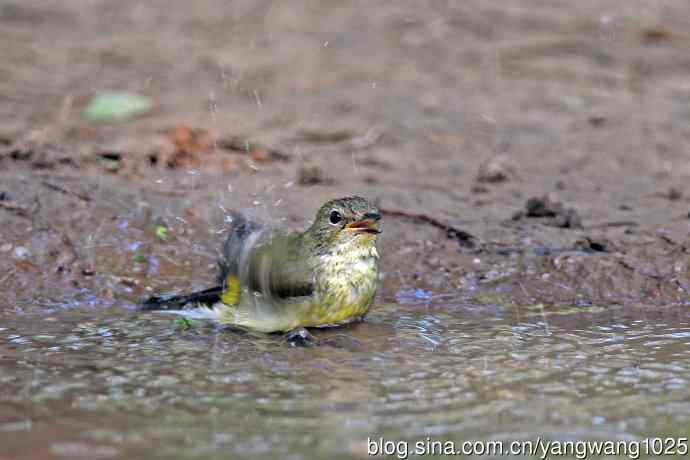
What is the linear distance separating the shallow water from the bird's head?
17.9 inches

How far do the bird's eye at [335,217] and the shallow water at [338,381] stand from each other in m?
0.56

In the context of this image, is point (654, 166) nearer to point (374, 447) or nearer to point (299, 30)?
point (299, 30)

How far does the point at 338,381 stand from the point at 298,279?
3.70 ft

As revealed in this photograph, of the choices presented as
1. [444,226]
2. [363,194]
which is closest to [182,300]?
[444,226]

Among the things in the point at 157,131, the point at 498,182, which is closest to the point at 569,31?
the point at 498,182

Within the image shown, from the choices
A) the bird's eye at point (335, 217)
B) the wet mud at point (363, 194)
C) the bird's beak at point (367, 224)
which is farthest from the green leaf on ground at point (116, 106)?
the bird's beak at point (367, 224)

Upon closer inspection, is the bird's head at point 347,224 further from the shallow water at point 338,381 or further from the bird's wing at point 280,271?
the shallow water at point 338,381

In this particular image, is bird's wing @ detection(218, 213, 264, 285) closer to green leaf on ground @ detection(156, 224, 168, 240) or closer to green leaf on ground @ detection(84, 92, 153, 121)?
green leaf on ground @ detection(156, 224, 168, 240)

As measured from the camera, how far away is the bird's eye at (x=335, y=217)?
572cm

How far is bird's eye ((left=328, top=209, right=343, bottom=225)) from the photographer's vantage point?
18.8 feet

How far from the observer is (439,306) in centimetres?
586

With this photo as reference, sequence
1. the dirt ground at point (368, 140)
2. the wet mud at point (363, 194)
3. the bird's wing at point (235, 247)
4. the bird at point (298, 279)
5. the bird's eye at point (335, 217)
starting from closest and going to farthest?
the wet mud at point (363, 194) → the bird at point (298, 279) → the bird's wing at point (235, 247) → the bird's eye at point (335, 217) → the dirt ground at point (368, 140)

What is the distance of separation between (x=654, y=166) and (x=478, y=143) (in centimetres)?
142

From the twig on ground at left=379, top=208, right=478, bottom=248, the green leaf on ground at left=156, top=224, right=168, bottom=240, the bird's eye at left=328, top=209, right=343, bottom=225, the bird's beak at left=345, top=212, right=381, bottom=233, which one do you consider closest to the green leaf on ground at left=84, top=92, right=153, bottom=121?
the green leaf on ground at left=156, top=224, right=168, bottom=240
